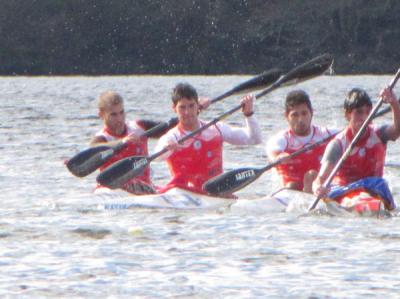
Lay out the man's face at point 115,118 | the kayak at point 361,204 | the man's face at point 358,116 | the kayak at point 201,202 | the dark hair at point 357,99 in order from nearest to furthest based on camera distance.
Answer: the kayak at point 361,204 → the dark hair at point 357,99 → the man's face at point 358,116 → the kayak at point 201,202 → the man's face at point 115,118

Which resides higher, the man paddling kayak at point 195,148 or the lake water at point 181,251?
the man paddling kayak at point 195,148

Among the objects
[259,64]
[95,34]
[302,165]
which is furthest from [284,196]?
[95,34]

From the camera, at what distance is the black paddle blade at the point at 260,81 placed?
14.7m

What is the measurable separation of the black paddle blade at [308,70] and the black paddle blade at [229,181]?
1.79 meters

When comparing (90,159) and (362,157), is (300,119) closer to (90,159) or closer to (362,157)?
(362,157)

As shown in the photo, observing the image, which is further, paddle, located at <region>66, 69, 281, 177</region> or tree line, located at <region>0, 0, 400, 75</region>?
tree line, located at <region>0, 0, 400, 75</region>

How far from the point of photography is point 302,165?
12.8 meters

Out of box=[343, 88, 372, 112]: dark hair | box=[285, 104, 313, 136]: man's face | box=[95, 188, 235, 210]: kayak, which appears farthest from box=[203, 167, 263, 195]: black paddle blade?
box=[343, 88, 372, 112]: dark hair

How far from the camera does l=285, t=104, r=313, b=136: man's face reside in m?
12.5

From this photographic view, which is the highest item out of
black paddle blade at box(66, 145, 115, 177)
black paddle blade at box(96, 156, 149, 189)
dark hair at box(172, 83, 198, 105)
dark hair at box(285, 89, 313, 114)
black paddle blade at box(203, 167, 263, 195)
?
dark hair at box(172, 83, 198, 105)

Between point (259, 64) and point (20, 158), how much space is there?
47765 mm

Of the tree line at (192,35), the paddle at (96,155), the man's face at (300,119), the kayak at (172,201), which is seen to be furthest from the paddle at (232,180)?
the tree line at (192,35)

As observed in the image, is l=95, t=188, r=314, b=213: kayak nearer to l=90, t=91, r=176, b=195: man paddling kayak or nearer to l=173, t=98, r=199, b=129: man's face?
l=90, t=91, r=176, b=195: man paddling kayak

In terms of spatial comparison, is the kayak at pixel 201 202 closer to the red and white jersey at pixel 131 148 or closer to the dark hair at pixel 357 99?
the red and white jersey at pixel 131 148
